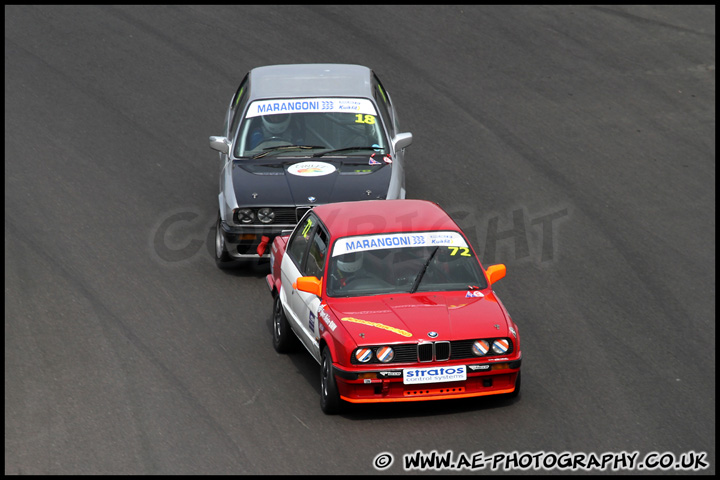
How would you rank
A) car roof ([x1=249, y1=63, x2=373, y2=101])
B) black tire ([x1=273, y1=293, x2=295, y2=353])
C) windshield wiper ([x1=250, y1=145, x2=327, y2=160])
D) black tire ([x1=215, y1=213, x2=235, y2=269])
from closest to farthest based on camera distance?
black tire ([x1=273, y1=293, x2=295, y2=353])
black tire ([x1=215, y1=213, x2=235, y2=269])
windshield wiper ([x1=250, y1=145, x2=327, y2=160])
car roof ([x1=249, y1=63, x2=373, y2=101])

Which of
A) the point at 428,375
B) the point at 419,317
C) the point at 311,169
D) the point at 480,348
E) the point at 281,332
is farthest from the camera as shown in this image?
the point at 311,169

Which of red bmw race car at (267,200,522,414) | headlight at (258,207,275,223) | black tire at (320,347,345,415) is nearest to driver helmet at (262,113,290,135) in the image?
headlight at (258,207,275,223)

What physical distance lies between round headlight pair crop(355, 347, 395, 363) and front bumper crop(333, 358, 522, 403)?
0.31ft

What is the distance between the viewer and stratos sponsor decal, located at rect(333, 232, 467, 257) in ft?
31.0

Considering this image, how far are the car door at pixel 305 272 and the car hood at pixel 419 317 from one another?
353 millimetres

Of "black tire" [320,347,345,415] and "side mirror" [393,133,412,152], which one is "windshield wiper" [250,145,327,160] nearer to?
"side mirror" [393,133,412,152]

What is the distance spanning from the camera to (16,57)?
19125 mm

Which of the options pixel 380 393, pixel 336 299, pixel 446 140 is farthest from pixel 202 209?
pixel 380 393

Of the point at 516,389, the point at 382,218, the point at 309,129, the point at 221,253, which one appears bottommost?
the point at 516,389

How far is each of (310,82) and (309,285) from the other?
16.4ft

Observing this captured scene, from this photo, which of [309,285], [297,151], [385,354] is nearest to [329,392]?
[385,354]

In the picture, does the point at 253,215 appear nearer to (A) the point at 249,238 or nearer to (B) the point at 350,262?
(A) the point at 249,238

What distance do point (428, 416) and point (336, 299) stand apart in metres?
1.27

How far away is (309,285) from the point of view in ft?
30.1
